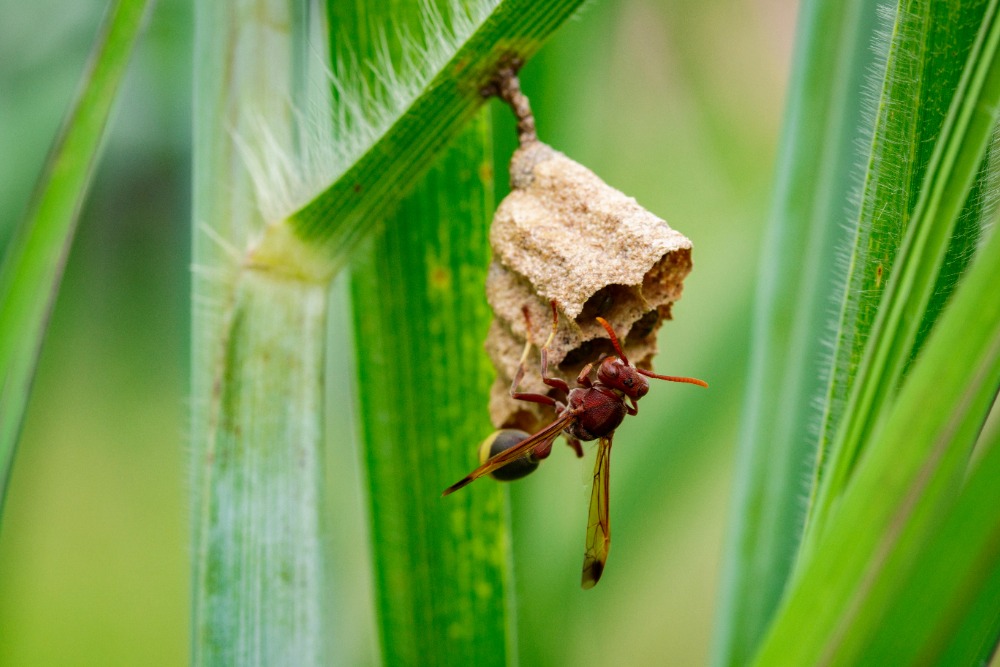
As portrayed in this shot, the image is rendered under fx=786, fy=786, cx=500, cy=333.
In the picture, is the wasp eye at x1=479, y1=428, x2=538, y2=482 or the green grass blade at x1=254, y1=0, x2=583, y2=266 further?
the wasp eye at x1=479, y1=428, x2=538, y2=482

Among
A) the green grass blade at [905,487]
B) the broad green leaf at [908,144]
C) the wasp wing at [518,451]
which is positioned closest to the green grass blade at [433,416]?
the wasp wing at [518,451]

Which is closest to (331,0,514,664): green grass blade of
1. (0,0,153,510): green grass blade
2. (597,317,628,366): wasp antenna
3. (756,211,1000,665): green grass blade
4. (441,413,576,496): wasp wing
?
(441,413,576,496): wasp wing

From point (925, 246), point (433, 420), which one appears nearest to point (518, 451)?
point (433, 420)

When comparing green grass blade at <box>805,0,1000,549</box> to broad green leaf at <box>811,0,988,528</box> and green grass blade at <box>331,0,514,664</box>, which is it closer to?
broad green leaf at <box>811,0,988,528</box>

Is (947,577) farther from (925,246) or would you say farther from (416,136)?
(416,136)

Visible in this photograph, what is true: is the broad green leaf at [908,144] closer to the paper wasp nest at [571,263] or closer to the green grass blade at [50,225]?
the paper wasp nest at [571,263]

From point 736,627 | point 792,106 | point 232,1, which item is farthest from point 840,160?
point 232,1

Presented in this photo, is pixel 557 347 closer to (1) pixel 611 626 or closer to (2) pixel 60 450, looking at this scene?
(1) pixel 611 626
